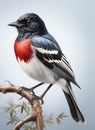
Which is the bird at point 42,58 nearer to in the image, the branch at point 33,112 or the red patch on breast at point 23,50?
the red patch on breast at point 23,50

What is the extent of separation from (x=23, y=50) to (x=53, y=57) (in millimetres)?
78

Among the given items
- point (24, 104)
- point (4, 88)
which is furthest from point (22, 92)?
point (24, 104)

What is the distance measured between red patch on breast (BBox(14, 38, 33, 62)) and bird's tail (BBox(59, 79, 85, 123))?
0.12 m

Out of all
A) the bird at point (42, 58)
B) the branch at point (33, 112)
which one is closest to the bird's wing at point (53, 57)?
the bird at point (42, 58)

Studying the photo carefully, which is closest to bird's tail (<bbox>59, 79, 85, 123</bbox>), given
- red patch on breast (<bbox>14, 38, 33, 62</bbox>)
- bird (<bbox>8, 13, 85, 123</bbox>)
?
bird (<bbox>8, 13, 85, 123</bbox>)

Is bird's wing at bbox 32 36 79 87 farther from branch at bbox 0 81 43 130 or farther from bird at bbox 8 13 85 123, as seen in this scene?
branch at bbox 0 81 43 130

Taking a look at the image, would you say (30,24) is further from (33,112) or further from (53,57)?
(33,112)

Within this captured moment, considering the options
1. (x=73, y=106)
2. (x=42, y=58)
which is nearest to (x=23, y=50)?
(x=42, y=58)

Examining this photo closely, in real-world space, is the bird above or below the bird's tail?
above

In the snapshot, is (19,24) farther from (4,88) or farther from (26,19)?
(4,88)

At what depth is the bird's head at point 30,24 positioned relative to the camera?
875mm

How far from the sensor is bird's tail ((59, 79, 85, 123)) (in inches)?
35.8

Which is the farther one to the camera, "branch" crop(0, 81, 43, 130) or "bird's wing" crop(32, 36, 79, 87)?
"bird's wing" crop(32, 36, 79, 87)

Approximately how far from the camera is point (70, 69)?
0.92 metres
